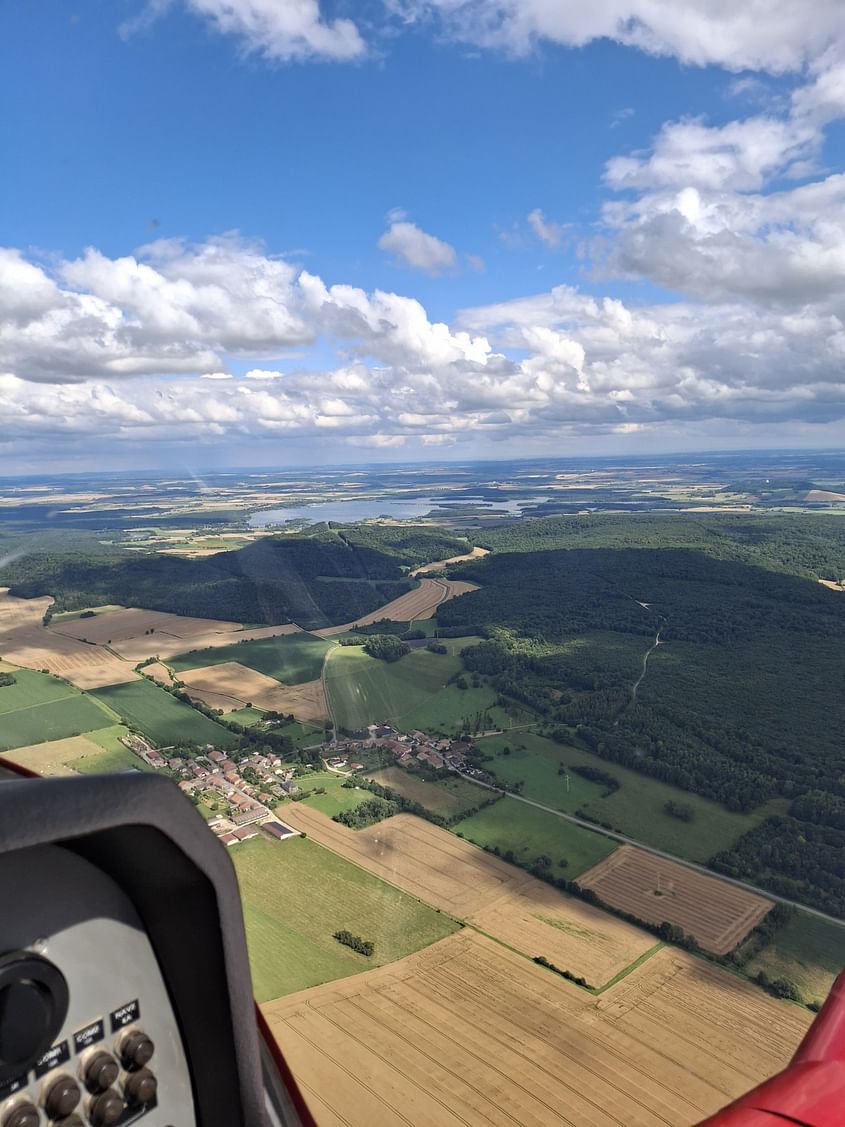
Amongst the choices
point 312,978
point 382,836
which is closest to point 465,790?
point 382,836

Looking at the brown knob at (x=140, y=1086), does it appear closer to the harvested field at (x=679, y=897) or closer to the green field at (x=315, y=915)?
the green field at (x=315, y=915)

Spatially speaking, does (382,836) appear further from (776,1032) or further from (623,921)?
(776,1032)

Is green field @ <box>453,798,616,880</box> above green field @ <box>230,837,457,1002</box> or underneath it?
underneath

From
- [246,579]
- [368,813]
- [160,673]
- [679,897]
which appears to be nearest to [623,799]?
[679,897]

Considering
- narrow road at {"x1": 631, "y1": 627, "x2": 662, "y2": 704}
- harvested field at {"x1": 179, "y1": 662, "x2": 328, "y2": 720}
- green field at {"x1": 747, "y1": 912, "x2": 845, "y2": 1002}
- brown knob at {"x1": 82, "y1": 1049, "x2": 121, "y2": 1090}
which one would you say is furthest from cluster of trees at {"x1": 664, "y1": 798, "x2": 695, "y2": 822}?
brown knob at {"x1": 82, "y1": 1049, "x2": 121, "y2": 1090}

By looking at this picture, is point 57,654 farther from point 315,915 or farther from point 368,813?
point 315,915

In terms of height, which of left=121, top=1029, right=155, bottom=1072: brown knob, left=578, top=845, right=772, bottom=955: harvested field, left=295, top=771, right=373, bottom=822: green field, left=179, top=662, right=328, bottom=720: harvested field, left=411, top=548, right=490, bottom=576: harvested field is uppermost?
left=121, top=1029, right=155, bottom=1072: brown knob

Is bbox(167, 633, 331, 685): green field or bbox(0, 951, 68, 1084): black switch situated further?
bbox(167, 633, 331, 685): green field

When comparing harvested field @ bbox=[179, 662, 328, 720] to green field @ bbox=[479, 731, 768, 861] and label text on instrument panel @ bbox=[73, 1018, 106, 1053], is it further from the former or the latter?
label text on instrument panel @ bbox=[73, 1018, 106, 1053]
